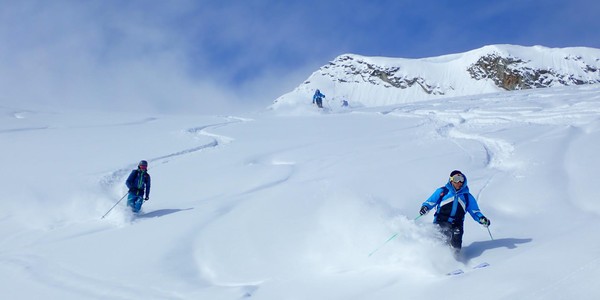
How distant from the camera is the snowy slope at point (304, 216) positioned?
18.5 ft

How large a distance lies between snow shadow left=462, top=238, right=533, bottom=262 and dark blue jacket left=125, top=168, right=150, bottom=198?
6.71m

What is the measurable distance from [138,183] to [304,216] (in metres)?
4.02

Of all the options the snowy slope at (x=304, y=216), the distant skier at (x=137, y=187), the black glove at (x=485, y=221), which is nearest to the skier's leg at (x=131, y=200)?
the distant skier at (x=137, y=187)

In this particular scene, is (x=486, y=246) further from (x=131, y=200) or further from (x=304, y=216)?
(x=131, y=200)

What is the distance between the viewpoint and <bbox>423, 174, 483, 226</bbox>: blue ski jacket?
655 centimetres

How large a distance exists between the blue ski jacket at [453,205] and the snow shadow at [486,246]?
1.23ft

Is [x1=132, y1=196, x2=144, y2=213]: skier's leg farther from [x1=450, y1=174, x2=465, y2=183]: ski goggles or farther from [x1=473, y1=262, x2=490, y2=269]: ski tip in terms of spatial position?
[x1=473, y1=262, x2=490, y2=269]: ski tip

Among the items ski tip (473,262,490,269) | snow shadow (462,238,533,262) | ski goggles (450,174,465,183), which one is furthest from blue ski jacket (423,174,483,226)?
ski tip (473,262,490,269)

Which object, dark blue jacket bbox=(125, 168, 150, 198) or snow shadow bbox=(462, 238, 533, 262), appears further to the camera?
dark blue jacket bbox=(125, 168, 150, 198)

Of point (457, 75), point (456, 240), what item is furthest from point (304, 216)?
point (457, 75)

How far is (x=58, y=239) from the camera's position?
845 centimetres

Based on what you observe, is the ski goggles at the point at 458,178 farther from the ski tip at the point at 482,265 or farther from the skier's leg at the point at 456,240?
the ski tip at the point at 482,265

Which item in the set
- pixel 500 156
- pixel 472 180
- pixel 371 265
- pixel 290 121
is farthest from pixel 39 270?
pixel 290 121

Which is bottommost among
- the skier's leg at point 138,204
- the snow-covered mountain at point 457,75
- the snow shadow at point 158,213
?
the snow shadow at point 158,213
